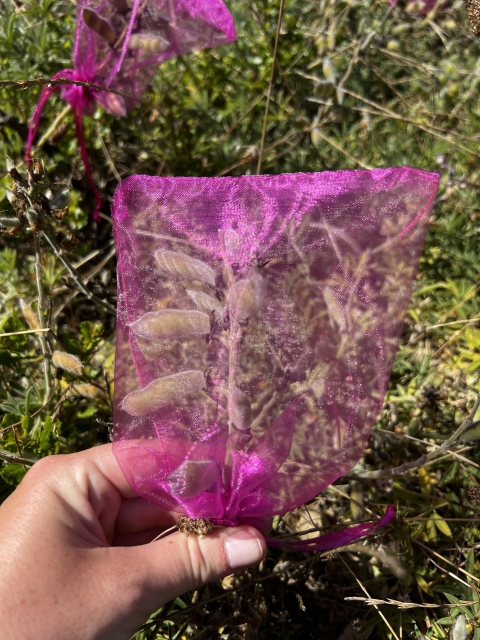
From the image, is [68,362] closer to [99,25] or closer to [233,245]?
[233,245]

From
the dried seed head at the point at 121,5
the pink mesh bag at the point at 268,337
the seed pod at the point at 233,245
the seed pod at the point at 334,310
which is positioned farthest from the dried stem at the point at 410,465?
the dried seed head at the point at 121,5

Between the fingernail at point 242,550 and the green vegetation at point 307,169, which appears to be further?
the green vegetation at point 307,169

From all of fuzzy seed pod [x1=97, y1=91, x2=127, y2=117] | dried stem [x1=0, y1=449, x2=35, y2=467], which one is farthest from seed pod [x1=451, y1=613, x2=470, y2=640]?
fuzzy seed pod [x1=97, y1=91, x2=127, y2=117]

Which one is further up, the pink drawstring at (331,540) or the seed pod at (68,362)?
the seed pod at (68,362)

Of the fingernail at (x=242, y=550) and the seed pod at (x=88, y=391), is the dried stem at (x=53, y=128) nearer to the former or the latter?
the seed pod at (x=88, y=391)

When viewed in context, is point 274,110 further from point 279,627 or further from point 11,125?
point 279,627

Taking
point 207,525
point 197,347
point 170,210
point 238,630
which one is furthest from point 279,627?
point 170,210

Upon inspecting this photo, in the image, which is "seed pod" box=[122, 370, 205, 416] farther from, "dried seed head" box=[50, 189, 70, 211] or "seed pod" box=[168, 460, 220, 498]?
"dried seed head" box=[50, 189, 70, 211]
